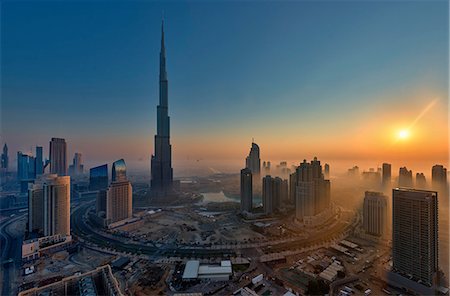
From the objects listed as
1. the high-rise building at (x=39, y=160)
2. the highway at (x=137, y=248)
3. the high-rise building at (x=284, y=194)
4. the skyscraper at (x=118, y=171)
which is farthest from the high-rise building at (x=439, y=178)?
the high-rise building at (x=39, y=160)

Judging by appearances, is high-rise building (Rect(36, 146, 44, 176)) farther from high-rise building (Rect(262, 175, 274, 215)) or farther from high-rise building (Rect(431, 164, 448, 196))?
high-rise building (Rect(431, 164, 448, 196))

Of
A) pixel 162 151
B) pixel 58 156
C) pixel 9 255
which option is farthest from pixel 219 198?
pixel 58 156

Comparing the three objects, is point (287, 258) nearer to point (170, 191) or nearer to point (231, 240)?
point (231, 240)

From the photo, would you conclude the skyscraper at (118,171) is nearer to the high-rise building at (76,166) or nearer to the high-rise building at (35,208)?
the high-rise building at (35,208)

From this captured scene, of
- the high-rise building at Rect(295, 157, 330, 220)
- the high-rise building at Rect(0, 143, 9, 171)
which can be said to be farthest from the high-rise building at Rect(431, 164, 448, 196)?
the high-rise building at Rect(0, 143, 9, 171)

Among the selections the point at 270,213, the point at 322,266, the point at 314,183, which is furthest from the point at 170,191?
the point at 322,266
